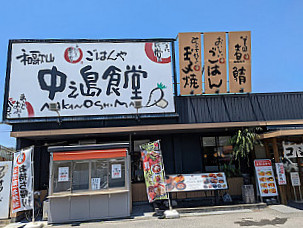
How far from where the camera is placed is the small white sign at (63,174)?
9.03 meters

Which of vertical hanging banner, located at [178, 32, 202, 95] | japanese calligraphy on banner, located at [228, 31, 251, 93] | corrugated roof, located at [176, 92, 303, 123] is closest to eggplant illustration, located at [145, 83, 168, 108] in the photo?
corrugated roof, located at [176, 92, 303, 123]

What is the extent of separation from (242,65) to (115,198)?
9.88m

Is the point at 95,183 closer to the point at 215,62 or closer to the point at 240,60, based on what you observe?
the point at 215,62

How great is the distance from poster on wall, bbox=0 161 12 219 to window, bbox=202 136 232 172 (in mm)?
9757

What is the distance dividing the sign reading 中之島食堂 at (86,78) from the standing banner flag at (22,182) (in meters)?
2.62

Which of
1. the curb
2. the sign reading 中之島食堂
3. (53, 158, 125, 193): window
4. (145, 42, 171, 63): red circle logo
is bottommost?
the curb

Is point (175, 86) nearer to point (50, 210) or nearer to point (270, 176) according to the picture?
point (270, 176)

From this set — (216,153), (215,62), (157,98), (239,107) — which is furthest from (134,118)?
(239,107)

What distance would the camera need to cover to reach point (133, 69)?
11.9m

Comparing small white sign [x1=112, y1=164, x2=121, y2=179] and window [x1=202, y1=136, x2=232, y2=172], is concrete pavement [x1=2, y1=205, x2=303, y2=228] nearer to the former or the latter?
small white sign [x1=112, y1=164, x2=121, y2=179]

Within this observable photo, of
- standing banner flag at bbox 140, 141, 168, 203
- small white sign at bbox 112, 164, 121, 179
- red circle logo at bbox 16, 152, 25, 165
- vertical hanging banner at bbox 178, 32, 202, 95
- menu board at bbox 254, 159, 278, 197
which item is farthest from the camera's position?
vertical hanging banner at bbox 178, 32, 202, 95

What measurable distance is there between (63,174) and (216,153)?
830 cm

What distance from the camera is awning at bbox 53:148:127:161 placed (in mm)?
9086

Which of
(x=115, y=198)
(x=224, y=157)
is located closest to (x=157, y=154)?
(x=115, y=198)
